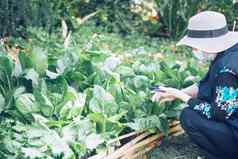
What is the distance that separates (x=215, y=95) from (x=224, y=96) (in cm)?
8

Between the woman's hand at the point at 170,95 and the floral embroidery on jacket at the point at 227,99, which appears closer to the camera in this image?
the floral embroidery on jacket at the point at 227,99

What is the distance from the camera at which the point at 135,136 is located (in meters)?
4.02

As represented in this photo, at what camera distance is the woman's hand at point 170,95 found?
3852 millimetres

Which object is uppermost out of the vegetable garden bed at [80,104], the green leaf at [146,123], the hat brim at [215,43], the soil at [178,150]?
the hat brim at [215,43]

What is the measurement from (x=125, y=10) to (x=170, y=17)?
67 centimetres

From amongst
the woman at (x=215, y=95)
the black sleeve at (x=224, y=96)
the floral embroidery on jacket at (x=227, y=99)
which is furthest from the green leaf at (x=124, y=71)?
the floral embroidery on jacket at (x=227, y=99)

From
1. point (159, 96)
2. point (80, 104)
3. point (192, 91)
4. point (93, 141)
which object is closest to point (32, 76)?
point (80, 104)

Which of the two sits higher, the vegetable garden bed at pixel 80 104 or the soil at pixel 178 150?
the vegetable garden bed at pixel 80 104

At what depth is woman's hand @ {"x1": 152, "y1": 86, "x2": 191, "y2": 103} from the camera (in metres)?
3.85

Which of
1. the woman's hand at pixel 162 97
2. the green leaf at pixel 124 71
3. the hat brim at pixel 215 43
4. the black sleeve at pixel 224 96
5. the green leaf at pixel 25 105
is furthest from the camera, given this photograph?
the green leaf at pixel 124 71

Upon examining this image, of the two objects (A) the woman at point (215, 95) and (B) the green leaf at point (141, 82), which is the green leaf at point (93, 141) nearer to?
(A) the woman at point (215, 95)

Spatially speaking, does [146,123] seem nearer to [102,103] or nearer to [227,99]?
[102,103]

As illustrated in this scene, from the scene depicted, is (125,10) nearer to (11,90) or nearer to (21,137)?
(11,90)

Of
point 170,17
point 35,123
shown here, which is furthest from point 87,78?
point 170,17
